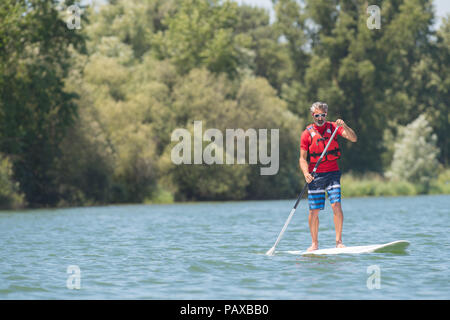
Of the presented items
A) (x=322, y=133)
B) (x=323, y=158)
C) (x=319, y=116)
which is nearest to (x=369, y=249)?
(x=323, y=158)

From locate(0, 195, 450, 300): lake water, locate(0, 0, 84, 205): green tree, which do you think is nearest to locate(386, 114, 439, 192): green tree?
locate(0, 0, 84, 205): green tree

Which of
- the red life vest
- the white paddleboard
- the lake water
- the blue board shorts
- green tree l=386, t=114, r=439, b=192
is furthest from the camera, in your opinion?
green tree l=386, t=114, r=439, b=192

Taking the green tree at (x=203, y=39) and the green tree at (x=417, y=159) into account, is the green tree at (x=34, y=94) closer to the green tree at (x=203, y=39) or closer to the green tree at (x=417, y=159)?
the green tree at (x=203, y=39)

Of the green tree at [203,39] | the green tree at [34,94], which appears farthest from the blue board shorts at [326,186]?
the green tree at [203,39]

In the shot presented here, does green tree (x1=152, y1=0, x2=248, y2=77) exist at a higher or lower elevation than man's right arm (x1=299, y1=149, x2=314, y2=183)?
higher

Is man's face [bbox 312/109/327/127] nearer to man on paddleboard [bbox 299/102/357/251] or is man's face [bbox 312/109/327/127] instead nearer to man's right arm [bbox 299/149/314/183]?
man on paddleboard [bbox 299/102/357/251]

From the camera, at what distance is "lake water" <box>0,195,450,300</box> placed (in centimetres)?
1091

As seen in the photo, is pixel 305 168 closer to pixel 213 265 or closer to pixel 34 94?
pixel 213 265

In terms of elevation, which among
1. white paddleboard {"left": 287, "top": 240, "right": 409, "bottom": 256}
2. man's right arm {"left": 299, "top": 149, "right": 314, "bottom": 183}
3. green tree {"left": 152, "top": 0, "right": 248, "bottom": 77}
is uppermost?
green tree {"left": 152, "top": 0, "right": 248, "bottom": 77}

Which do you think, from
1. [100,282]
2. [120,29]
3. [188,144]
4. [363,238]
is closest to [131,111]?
[188,144]

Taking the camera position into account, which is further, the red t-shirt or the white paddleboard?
the white paddleboard

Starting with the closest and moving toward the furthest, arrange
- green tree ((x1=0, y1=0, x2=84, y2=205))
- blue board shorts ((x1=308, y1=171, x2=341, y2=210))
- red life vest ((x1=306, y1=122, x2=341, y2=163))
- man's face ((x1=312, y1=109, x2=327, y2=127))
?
man's face ((x1=312, y1=109, x2=327, y2=127)) → red life vest ((x1=306, y1=122, x2=341, y2=163)) → blue board shorts ((x1=308, y1=171, x2=341, y2=210)) → green tree ((x1=0, y1=0, x2=84, y2=205))

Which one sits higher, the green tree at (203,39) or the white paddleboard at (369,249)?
the green tree at (203,39)

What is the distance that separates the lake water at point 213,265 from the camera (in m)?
10.9
